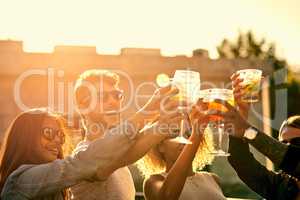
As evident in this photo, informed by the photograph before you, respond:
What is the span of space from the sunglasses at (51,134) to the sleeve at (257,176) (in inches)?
52.8

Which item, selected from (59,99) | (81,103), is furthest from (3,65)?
(81,103)

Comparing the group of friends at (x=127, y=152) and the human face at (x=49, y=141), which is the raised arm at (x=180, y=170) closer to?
the group of friends at (x=127, y=152)

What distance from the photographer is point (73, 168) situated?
11.5 feet

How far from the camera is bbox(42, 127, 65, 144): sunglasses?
4184 mm

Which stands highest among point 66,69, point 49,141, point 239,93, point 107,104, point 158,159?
point 239,93

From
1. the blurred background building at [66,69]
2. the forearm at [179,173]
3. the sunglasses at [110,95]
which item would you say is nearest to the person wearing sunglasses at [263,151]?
the forearm at [179,173]

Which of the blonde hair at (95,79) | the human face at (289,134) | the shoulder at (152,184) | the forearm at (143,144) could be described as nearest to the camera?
the forearm at (143,144)

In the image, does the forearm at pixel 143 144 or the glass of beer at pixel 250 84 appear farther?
the glass of beer at pixel 250 84

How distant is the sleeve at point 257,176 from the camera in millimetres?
4832

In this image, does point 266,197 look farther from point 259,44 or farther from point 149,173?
point 259,44

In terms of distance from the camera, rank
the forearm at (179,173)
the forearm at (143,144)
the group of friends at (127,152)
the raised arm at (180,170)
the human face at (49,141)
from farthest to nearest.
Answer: the forearm at (179,173) < the raised arm at (180,170) < the human face at (49,141) < the forearm at (143,144) < the group of friends at (127,152)

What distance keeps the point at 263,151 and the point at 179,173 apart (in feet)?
2.42

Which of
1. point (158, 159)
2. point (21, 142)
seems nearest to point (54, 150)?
point (21, 142)

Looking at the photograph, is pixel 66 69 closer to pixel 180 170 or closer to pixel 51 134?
pixel 180 170
